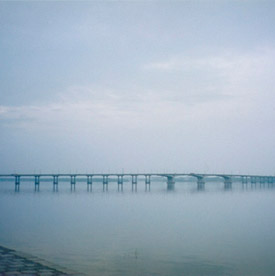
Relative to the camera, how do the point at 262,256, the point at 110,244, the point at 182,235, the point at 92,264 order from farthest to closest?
the point at 182,235 → the point at 110,244 → the point at 262,256 → the point at 92,264

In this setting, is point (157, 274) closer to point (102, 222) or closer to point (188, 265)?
point (188, 265)

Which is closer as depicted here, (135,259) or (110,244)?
(135,259)

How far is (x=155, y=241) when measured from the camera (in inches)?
888

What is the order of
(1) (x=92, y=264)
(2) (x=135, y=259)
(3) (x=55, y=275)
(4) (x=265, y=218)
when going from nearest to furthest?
1. (3) (x=55, y=275)
2. (1) (x=92, y=264)
3. (2) (x=135, y=259)
4. (4) (x=265, y=218)

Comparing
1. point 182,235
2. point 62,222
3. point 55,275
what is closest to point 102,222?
point 62,222

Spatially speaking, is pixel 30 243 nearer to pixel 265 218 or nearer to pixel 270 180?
pixel 265 218

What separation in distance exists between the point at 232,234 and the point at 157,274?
11.8 m

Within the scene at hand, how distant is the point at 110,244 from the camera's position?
21.3m

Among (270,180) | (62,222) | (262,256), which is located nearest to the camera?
(262,256)

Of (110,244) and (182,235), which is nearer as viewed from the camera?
(110,244)

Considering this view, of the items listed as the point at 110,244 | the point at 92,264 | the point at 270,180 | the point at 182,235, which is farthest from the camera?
the point at 270,180

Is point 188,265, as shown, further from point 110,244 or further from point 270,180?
point 270,180

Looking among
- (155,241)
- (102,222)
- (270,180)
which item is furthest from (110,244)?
(270,180)

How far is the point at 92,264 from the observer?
16.5 meters
